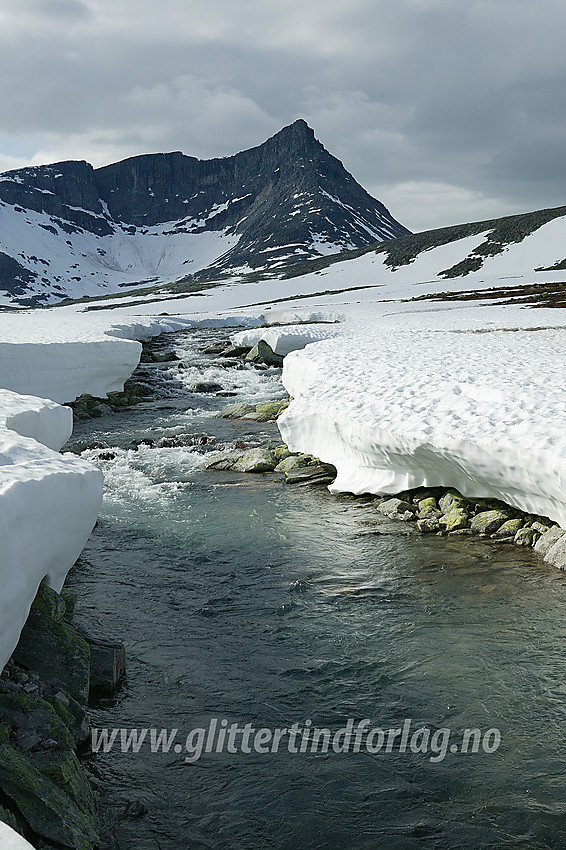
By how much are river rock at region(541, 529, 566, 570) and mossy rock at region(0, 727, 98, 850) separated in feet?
20.5

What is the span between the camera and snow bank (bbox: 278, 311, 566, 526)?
923 centimetres

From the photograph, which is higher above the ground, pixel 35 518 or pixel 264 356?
pixel 35 518

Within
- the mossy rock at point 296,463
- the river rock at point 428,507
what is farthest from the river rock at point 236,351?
the river rock at point 428,507

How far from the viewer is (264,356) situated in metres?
29.2

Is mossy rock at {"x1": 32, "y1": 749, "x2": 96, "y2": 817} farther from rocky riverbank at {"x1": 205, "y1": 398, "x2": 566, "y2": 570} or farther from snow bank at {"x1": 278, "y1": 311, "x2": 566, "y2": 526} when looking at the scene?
snow bank at {"x1": 278, "y1": 311, "x2": 566, "y2": 526}

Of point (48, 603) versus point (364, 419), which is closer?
point (48, 603)

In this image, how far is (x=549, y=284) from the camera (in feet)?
184

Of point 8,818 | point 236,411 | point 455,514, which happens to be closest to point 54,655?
point 8,818

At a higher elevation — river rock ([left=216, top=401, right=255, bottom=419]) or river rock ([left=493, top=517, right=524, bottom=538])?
river rock ([left=216, top=401, right=255, bottom=419])

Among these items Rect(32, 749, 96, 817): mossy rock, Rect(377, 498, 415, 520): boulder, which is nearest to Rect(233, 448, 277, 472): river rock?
Rect(377, 498, 415, 520): boulder

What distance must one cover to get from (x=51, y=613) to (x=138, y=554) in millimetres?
3413

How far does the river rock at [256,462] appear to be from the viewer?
13.6 meters

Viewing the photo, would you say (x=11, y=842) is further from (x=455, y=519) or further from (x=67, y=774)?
(x=455, y=519)

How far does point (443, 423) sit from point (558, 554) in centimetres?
285
